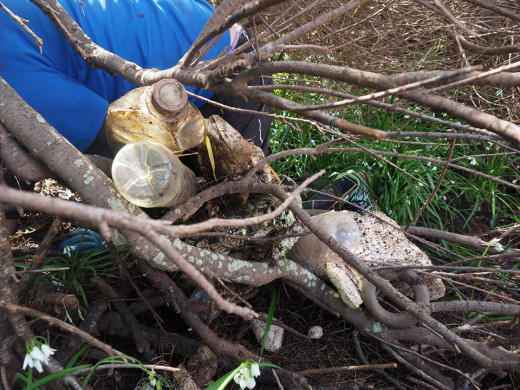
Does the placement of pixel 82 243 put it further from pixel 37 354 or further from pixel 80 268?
pixel 37 354

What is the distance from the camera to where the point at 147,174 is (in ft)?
5.65

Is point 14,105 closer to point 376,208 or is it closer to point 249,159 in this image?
point 249,159

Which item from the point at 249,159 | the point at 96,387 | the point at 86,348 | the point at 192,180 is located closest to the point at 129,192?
the point at 192,180

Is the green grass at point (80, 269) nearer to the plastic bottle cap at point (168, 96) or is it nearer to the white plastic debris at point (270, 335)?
the white plastic debris at point (270, 335)

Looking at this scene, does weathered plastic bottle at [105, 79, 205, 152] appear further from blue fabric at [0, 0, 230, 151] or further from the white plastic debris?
the white plastic debris

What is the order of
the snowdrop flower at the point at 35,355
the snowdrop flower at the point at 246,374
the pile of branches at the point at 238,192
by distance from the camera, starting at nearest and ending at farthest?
the pile of branches at the point at 238,192 < the snowdrop flower at the point at 35,355 < the snowdrop flower at the point at 246,374

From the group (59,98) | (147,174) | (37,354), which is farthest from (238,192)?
(37,354)

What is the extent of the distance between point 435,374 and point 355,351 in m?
0.35

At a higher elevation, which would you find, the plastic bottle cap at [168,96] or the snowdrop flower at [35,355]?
the plastic bottle cap at [168,96]

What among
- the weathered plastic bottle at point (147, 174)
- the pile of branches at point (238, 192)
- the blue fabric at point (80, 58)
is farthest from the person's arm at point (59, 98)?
the weathered plastic bottle at point (147, 174)

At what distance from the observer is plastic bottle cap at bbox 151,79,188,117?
1.59 meters

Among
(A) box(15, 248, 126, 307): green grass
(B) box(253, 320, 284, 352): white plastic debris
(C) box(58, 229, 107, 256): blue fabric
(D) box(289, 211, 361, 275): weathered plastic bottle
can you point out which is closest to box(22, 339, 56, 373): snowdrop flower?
(A) box(15, 248, 126, 307): green grass

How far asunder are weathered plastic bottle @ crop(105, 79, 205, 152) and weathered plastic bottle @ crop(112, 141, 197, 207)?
0.17 ft

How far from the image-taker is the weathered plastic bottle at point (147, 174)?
5.54 feet
